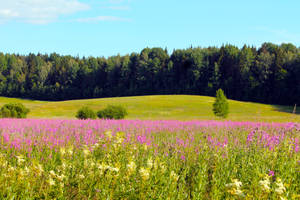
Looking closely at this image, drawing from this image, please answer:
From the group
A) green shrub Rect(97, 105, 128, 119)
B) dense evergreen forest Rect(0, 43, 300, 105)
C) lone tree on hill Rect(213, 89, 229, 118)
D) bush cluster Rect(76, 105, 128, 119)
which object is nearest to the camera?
bush cluster Rect(76, 105, 128, 119)

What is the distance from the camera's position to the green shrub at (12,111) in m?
26.5

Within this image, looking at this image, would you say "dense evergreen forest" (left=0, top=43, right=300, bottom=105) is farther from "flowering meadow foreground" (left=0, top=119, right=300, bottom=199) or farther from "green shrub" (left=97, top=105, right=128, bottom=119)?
"flowering meadow foreground" (left=0, top=119, right=300, bottom=199)

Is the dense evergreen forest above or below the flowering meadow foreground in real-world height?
above

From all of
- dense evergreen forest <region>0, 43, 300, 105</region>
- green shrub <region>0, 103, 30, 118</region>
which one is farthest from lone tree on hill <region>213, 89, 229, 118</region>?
dense evergreen forest <region>0, 43, 300, 105</region>

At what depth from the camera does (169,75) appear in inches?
3720

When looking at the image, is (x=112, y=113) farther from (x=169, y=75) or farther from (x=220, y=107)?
(x=169, y=75)

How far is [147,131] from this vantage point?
32.8 ft

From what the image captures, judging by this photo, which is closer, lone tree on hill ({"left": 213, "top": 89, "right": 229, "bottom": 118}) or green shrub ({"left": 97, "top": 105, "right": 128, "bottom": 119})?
green shrub ({"left": 97, "top": 105, "right": 128, "bottom": 119})

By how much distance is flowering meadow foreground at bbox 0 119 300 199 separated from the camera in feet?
14.1

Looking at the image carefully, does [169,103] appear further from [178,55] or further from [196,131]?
[196,131]

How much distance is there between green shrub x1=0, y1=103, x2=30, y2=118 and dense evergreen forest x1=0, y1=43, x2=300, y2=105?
59395 mm

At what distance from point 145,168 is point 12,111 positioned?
24897 millimetres

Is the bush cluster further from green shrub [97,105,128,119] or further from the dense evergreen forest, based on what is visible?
the dense evergreen forest

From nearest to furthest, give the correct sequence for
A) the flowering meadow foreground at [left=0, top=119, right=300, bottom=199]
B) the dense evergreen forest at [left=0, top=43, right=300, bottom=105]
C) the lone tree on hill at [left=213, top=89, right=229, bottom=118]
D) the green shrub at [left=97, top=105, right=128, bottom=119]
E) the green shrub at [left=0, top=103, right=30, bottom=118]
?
the flowering meadow foreground at [left=0, top=119, right=300, bottom=199]
the green shrub at [left=0, top=103, right=30, bottom=118]
the green shrub at [left=97, top=105, right=128, bottom=119]
the lone tree on hill at [left=213, top=89, right=229, bottom=118]
the dense evergreen forest at [left=0, top=43, right=300, bottom=105]
